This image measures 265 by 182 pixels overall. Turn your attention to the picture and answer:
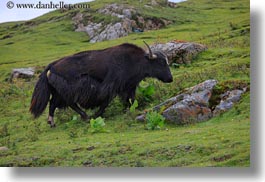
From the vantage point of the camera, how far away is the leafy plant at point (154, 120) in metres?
8.05

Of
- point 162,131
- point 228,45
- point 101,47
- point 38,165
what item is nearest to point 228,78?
point 228,45

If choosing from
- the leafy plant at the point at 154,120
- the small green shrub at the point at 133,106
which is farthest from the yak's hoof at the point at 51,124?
the leafy plant at the point at 154,120

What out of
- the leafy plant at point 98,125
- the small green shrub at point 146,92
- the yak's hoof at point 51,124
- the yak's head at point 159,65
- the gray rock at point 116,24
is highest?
the gray rock at point 116,24

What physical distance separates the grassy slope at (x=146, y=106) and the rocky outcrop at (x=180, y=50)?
88mm

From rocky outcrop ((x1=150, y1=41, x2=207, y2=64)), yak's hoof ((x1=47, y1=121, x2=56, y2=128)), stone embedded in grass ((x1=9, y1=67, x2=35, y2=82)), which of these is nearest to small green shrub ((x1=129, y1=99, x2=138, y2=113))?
rocky outcrop ((x1=150, y1=41, x2=207, y2=64))

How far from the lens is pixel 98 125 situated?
827 cm

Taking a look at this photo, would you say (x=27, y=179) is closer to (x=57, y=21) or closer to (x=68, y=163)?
(x=68, y=163)

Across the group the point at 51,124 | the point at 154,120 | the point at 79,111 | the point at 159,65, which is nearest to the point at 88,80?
the point at 79,111

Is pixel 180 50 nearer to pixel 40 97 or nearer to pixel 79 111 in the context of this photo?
pixel 79 111

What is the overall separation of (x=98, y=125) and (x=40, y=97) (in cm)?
89

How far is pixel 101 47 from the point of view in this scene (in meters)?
8.79

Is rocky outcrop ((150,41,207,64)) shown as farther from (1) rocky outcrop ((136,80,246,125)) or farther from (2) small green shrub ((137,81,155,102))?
(1) rocky outcrop ((136,80,246,125))

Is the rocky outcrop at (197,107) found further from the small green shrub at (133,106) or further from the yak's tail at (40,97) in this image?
the yak's tail at (40,97)

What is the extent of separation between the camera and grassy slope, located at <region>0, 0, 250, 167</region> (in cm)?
764
